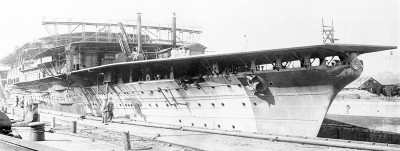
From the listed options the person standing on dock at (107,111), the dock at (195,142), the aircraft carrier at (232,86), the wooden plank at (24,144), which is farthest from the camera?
the person standing on dock at (107,111)

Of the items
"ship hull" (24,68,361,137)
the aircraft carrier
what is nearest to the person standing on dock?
the aircraft carrier

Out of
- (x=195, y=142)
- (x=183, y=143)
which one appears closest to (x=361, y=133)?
(x=195, y=142)

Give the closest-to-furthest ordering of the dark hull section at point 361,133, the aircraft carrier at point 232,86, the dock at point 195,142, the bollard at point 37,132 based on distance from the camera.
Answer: the dock at point 195,142
the bollard at point 37,132
the aircraft carrier at point 232,86
the dark hull section at point 361,133

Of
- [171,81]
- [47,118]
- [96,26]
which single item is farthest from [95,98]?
[96,26]

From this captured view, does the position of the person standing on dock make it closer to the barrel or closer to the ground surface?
the ground surface

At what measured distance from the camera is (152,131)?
13836 mm

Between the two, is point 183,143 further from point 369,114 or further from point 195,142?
point 369,114

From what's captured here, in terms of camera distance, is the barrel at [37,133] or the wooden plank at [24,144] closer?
the wooden plank at [24,144]

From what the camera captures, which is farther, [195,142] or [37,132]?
[195,142]

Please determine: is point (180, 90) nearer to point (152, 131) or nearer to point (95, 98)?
point (152, 131)

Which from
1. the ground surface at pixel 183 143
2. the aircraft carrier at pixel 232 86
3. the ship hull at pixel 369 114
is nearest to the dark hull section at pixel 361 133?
the ship hull at pixel 369 114

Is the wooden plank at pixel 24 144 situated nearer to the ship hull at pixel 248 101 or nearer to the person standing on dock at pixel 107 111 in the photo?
the ship hull at pixel 248 101

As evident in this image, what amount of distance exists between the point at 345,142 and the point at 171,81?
360 inches

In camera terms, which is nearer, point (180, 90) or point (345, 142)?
point (345, 142)
